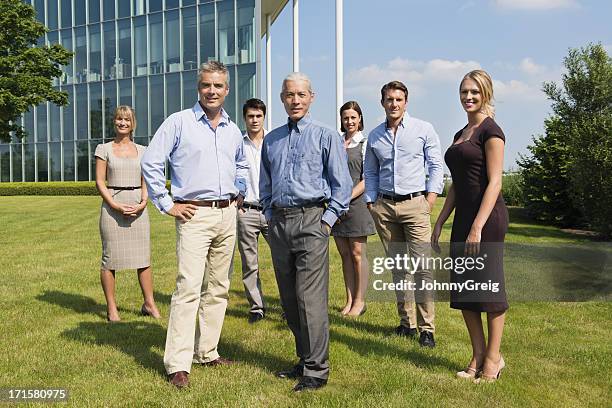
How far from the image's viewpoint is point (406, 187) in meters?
4.84

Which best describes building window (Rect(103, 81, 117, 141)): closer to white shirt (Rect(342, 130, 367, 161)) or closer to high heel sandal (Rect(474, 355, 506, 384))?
white shirt (Rect(342, 130, 367, 161))

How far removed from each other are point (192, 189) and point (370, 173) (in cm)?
186

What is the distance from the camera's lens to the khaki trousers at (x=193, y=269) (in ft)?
12.7

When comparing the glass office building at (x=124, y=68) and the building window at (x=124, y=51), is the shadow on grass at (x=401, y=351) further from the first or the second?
the building window at (x=124, y=51)

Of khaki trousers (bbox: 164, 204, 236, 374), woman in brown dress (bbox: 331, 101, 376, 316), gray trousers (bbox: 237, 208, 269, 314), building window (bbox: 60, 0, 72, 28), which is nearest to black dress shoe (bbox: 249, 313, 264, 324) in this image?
gray trousers (bbox: 237, 208, 269, 314)

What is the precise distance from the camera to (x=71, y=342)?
4.85 metres

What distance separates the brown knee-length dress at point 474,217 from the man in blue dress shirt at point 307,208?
2.51 feet

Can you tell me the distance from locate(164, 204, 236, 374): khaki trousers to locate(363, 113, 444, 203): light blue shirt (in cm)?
151

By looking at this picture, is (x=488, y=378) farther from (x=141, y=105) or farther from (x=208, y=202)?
(x=141, y=105)

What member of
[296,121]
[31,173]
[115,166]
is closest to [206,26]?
[31,173]

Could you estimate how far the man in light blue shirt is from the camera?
4809 millimetres

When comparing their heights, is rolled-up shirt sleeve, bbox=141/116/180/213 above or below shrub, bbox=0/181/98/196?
above

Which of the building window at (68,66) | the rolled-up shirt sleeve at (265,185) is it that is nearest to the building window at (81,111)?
the building window at (68,66)

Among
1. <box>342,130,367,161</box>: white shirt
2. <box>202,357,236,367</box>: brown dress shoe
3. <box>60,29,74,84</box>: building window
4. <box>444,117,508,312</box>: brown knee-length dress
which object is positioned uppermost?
<box>60,29,74,84</box>: building window
